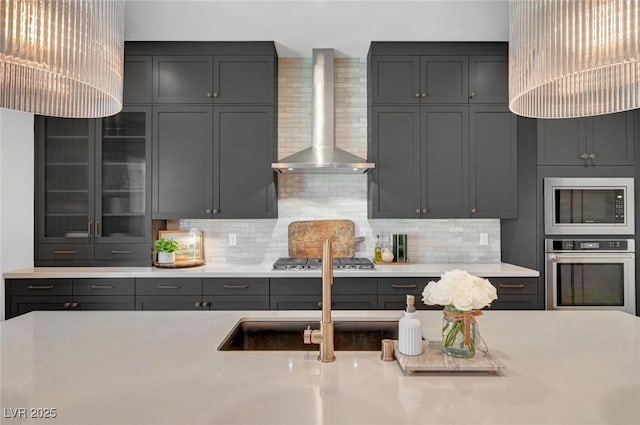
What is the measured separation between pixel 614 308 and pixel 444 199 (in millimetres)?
1593

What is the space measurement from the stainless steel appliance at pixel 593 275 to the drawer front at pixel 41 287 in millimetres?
3803

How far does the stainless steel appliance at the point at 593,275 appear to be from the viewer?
3203mm

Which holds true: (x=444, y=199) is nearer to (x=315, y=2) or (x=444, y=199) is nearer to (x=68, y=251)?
(x=315, y=2)

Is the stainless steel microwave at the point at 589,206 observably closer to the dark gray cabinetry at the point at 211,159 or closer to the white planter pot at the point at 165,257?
the dark gray cabinetry at the point at 211,159

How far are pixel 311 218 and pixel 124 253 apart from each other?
1.62m

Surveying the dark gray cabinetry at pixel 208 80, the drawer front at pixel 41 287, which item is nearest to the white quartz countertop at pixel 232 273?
the drawer front at pixel 41 287

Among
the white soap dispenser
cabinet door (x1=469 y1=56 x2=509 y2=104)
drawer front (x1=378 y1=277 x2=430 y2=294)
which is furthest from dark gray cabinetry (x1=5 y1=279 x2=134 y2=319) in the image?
cabinet door (x1=469 y1=56 x2=509 y2=104)

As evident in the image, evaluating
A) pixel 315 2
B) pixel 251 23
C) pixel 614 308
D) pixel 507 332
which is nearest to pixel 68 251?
pixel 251 23

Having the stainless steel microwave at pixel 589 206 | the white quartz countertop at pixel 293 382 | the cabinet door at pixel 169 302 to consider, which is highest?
the stainless steel microwave at pixel 589 206

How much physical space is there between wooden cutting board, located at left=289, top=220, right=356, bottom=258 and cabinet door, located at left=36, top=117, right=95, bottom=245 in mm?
1715

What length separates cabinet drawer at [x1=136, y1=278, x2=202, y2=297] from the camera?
3045 millimetres

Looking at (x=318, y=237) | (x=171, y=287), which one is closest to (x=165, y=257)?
(x=171, y=287)

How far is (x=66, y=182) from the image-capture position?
11.0 ft

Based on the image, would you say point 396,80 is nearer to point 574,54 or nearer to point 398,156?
point 398,156
